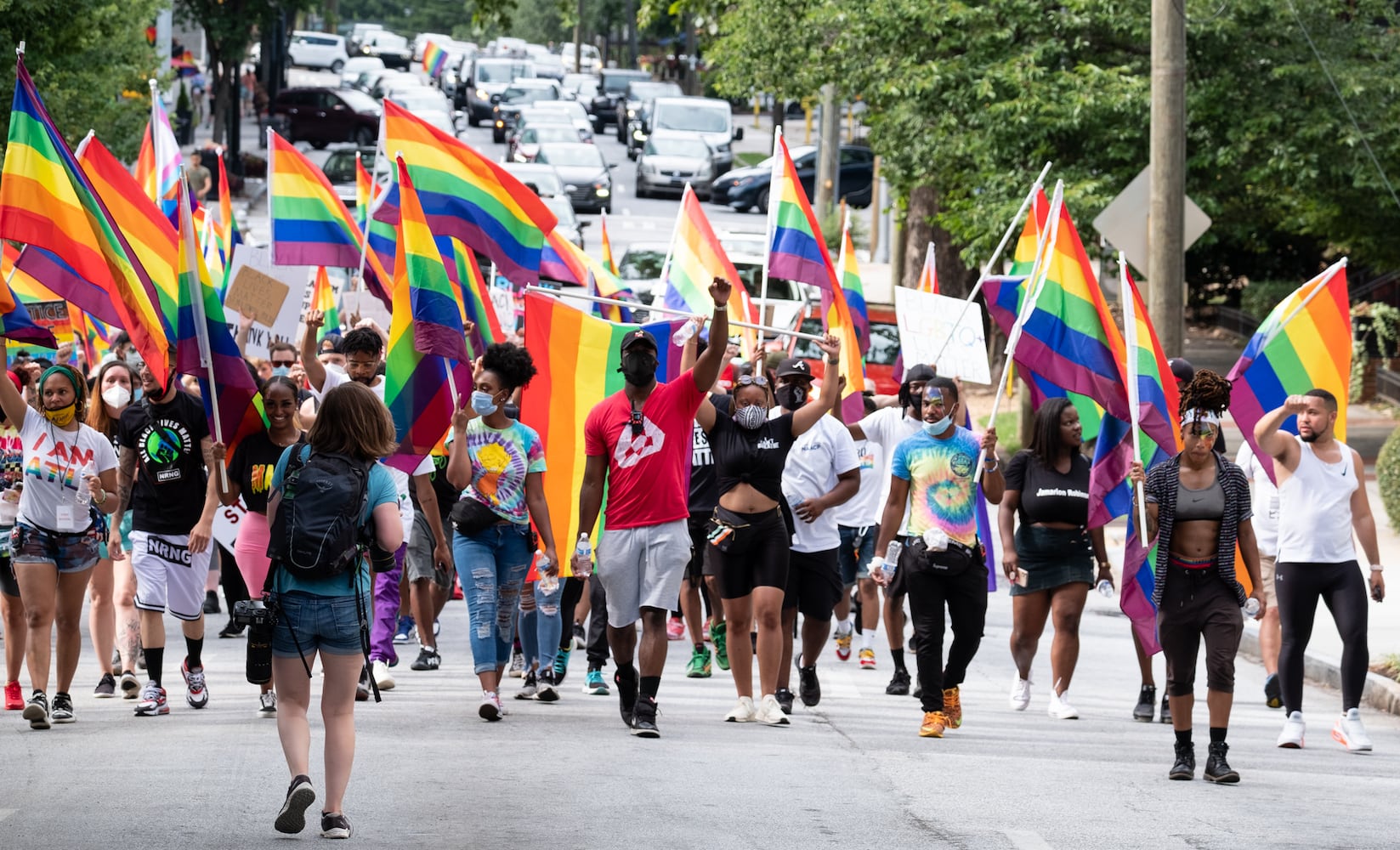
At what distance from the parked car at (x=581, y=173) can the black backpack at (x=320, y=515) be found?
1426 inches

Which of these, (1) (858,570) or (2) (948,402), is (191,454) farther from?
(1) (858,570)

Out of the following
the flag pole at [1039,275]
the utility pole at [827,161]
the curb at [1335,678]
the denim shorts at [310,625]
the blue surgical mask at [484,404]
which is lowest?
the curb at [1335,678]

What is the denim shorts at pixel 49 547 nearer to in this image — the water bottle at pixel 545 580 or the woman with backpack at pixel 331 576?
the water bottle at pixel 545 580

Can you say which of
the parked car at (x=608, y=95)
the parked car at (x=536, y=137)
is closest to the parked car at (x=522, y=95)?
the parked car at (x=608, y=95)

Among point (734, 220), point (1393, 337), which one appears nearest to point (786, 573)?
point (1393, 337)

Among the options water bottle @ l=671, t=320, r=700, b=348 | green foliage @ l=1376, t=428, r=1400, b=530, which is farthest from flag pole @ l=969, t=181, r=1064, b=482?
green foliage @ l=1376, t=428, r=1400, b=530

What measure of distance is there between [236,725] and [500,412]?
1909 millimetres

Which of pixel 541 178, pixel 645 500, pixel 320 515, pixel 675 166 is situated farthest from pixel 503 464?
pixel 675 166

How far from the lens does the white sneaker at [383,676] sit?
10.5 metres

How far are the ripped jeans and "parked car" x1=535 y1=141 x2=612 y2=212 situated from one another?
33555 millimetres

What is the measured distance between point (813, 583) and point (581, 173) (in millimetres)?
33765

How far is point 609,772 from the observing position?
822cm

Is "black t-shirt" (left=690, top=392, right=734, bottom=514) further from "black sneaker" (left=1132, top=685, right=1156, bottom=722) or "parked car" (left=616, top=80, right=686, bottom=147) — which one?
"parked car" (left=616, top=80, right=686, bottom=147)

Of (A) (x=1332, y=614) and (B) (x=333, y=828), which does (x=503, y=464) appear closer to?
(B) (x=333, y=828)
